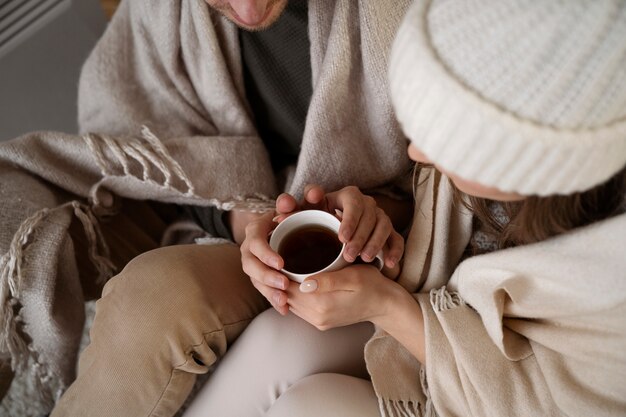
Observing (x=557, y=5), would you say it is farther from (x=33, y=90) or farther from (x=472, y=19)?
(x=33, y=90)

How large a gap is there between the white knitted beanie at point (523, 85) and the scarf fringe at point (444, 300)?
0.93 feet

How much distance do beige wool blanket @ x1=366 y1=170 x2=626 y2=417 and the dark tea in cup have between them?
5.8 inches

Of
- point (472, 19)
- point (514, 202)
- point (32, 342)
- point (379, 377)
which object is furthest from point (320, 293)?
point (32, 342)

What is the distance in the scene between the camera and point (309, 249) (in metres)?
0.72

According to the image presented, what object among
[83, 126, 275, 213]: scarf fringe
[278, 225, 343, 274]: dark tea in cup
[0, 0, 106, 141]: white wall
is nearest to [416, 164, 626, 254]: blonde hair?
[278, 225, 343, 274]: dark tea in cup

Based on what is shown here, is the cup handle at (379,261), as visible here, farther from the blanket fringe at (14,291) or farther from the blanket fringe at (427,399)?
the blanket fringe at (14,291)

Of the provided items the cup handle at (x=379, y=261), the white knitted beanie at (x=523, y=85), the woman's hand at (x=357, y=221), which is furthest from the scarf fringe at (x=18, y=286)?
the white knitted beanie at (x=523, y=85)

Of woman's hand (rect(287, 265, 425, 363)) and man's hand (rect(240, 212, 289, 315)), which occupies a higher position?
man's hand (rect(240, 212, 289, 315))

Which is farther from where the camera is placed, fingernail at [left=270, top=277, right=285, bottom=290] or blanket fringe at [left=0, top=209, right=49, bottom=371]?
blanket fringe at [left=0, top=209, right=49, bottom=371]

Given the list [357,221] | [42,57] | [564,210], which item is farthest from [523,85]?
[42,57]

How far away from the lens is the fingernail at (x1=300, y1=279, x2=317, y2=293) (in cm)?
63

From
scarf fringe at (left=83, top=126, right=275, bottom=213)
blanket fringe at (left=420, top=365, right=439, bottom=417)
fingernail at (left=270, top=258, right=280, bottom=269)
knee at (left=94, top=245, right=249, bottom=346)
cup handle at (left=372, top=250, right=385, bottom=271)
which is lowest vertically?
blanket fringe at (left=420, top=365, right=439, bottom=417)

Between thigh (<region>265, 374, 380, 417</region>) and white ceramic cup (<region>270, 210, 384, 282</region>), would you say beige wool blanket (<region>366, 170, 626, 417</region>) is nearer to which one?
thigh (<region>265, 374, 380, 417</region>)

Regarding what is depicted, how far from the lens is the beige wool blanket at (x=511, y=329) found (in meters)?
0.57
